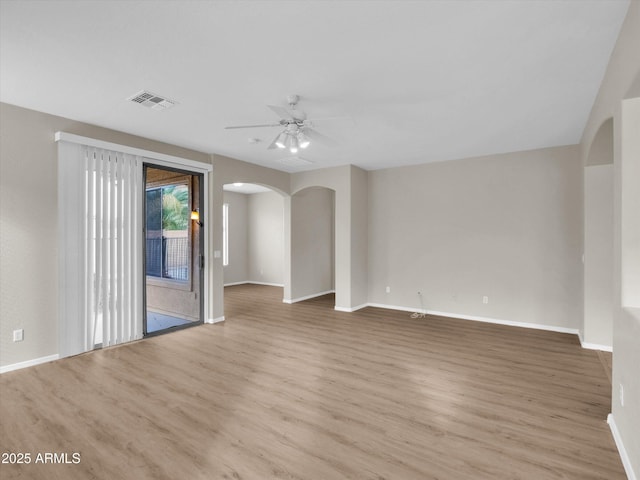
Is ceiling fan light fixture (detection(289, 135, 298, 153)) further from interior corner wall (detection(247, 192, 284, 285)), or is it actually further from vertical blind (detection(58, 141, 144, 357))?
interior corner wall (detection(247, 192, 284, 285))

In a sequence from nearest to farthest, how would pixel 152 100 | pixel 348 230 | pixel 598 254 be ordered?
pixel 152 100
pixel 598 254
pixel 348 230

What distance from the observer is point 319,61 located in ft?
8.54

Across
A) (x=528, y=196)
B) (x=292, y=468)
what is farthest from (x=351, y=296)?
(x=292, y=468)

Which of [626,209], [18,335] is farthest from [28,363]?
[626,209]

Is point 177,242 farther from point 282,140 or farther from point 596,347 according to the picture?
point 596,347

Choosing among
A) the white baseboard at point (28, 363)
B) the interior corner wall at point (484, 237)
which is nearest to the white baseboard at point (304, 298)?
the interior corner wall at point (484, 237)

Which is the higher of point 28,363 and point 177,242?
point 177,242

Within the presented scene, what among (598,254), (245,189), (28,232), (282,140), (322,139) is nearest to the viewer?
(282,140)

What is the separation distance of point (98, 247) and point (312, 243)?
459 cm

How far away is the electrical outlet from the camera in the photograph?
3511 mm

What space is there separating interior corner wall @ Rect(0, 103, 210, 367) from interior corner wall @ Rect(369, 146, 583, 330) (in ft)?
16.8

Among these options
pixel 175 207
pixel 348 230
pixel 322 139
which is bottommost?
pixel 348 230

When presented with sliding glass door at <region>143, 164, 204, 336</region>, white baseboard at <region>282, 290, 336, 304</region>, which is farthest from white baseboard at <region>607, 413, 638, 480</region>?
white baseboard at <region>282, 290, 336, 304</region>

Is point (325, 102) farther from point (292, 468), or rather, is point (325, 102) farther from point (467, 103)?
point (292, 468)
